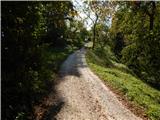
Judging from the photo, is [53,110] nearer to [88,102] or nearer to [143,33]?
[88,102]

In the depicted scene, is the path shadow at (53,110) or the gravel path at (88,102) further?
the gravel path at (88,102)

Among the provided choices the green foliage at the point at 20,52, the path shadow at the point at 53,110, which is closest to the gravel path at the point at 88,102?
the path shadow at the point at 53,110

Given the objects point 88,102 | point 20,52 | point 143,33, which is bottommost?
point 88,102

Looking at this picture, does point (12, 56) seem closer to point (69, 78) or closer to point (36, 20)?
point (36, 20)

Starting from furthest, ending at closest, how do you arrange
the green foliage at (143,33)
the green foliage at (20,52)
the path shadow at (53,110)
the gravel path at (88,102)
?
the green foliage at (143,33) < the gravel path at (88,102) < the path shadow at (53,110) < the green foliage at (20,52)

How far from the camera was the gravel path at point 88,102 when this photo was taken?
15.5 meters

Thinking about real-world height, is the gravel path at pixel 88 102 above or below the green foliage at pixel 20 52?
below

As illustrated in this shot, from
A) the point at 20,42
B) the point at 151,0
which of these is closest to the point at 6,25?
the point at 20,42

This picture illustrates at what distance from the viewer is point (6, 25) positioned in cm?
1191

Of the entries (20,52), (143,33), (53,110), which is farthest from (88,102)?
(143,33)

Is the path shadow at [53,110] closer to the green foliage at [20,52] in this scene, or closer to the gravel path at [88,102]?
the gravel path at [88,102]

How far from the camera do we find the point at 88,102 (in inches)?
701

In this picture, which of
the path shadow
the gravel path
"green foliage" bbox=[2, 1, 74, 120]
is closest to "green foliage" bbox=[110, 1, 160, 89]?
the gravel path

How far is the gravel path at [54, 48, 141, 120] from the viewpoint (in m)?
15.5
